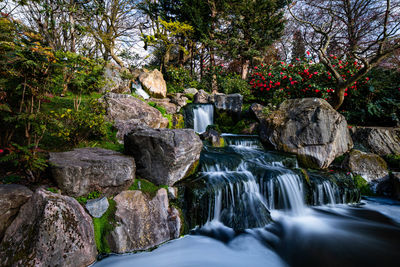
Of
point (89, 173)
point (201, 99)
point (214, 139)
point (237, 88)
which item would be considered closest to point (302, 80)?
point (237, 88)

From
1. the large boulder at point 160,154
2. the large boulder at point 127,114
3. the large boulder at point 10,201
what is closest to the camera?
the large boulder at point 10,201

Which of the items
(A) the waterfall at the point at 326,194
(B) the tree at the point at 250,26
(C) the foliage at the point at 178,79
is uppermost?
(B) the tree at the point at 250,26

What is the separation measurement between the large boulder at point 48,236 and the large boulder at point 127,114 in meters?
2.60

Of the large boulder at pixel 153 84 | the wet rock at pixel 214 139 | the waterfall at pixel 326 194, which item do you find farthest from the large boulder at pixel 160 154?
the large boulder at pixel 153 84

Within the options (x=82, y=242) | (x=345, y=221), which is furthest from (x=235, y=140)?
(x=82, y=242)

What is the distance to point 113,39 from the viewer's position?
43.0 ft

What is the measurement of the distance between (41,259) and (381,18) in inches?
694

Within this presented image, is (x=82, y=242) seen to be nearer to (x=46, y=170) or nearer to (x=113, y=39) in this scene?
(x=46, y=170)

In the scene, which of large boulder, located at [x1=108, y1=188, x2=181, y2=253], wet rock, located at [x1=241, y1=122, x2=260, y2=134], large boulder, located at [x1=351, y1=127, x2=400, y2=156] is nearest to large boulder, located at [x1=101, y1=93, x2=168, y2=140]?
large boulder, located at [x1=108, y1=188, x2=181, y2=253]

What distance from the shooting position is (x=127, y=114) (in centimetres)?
541

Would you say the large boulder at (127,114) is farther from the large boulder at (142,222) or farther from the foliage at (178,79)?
the foliage at (178,79)

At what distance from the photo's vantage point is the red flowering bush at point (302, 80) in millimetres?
8109

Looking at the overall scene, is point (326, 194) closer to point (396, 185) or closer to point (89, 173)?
point (396, 185)

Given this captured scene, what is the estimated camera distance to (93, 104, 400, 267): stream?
2.91 meters
